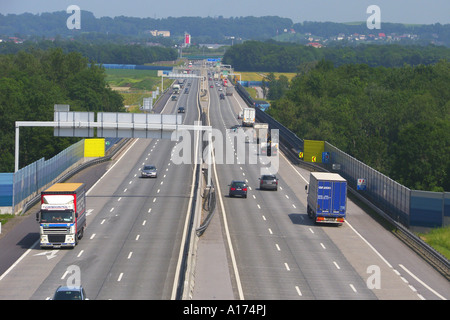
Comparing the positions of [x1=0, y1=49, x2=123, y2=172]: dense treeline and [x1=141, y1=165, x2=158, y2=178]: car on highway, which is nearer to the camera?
[x1=141, y1=165, x2=158, y2=178]: car on highway

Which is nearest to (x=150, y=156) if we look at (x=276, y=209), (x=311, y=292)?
(x=276, y=209)

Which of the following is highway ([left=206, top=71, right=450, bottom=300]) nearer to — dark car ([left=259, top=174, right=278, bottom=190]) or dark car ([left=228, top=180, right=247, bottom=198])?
dark car ([left=228, top=180, right=247, bottom=198])

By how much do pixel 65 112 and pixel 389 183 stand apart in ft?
92.1

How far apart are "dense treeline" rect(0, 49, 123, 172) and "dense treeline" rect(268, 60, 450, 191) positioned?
37265 millimetres

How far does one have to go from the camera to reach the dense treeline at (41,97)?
10225 cm

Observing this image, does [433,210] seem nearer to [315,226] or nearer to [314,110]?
[315,226]

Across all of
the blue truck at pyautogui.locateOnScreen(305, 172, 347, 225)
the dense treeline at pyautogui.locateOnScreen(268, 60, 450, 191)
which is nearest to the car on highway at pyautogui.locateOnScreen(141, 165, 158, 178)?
the dense treeline at pyautogui.locateOnScreen(268, 60, 450, 191)

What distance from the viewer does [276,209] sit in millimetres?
61125

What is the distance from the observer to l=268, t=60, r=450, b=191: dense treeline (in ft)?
267

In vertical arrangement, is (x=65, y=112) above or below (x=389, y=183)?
above

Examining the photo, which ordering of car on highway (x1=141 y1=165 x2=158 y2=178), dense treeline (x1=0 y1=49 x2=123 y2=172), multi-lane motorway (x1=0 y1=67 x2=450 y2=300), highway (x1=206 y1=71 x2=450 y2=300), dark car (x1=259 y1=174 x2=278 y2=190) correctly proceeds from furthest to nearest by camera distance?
dense treeline (x1=0 y1=49 x2=123 y2=172), car on highway (x1=141 y1=165 x2=158 y2=178), dark car (x1=259 y1=174 x2=278 y2=190), highway (x1=206 y1=71 x2=450 y2=300), multi-lane motorway (x1=0 y1=67 x2=450 y2=300)

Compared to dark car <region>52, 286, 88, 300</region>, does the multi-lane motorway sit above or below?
below

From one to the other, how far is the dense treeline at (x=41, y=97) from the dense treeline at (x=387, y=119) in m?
37.3

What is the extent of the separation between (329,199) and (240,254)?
1112 cm
